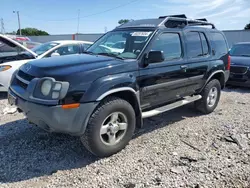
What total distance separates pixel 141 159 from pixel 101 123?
0.81m

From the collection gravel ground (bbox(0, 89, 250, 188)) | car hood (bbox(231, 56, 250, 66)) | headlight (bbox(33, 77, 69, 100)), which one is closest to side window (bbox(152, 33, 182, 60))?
gravel ground (bbox(0, 89, 250, 188))

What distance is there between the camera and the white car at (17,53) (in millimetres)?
5898

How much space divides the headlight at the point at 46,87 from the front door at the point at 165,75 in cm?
135

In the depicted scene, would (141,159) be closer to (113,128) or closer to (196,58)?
(113,128)

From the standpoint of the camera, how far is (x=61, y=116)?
2.97 meters

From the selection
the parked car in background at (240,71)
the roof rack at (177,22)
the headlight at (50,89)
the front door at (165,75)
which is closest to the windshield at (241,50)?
the parked car in background at (240,71)

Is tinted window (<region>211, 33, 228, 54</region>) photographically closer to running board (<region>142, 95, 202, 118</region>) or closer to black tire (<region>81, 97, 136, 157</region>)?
running board (<region>142, 95, 202, 118</region>)

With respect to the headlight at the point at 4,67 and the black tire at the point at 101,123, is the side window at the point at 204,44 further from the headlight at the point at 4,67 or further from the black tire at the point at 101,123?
the headlight at the point at 4,67

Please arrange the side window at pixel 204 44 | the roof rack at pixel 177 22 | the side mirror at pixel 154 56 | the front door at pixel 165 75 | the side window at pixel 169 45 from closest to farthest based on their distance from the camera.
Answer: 1. the side mirror at pixel 154 56
2. the front door at pixel 165 75
3. the side window at pixel 169 45
4. the roof rack at pixel 177 22
5. the side window at pixel 204 44

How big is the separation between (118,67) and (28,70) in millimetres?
1291

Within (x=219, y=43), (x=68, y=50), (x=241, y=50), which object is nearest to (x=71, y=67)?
(x=219, y=43)

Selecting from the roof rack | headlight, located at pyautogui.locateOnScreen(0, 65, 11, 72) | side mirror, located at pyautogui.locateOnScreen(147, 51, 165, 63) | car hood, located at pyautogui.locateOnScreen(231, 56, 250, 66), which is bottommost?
car hood, located at pyautogui.locateOnScreen(231, 56, 250, 66)

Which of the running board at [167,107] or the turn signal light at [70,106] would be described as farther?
the running board at [167,107]

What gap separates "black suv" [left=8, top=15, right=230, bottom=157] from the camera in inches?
119
